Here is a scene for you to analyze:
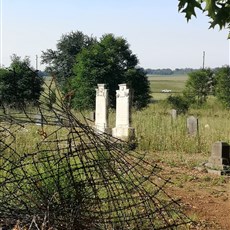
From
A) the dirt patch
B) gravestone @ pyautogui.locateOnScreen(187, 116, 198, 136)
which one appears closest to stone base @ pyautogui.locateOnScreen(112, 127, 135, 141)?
gravestone @ pyautogui.locateOnScreen(187, 116, 198, 136)

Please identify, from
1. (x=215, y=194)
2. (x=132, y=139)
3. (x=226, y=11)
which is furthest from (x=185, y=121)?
(x=226, y=11)

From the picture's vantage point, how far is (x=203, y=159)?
40.3 ft

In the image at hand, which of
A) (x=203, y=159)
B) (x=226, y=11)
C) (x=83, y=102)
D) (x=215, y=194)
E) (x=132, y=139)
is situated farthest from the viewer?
(x=83, y=102)

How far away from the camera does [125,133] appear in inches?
560

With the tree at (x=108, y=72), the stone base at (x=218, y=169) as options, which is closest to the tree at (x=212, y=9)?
the stone base at (x=218, y=169)

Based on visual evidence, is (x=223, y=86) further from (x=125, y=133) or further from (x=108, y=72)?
(x=125, y=133)

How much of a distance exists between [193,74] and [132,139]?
19946mm

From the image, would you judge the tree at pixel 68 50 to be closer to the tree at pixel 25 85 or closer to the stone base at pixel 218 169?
the stone base at pixel 218 169

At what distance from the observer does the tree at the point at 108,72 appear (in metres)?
28.4

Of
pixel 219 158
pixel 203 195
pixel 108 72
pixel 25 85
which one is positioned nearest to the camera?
pixel 25 85

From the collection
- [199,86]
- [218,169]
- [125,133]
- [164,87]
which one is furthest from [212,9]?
[164,87]

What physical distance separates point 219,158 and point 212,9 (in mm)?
7683

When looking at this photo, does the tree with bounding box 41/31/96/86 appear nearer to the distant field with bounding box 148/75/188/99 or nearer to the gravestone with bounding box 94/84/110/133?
the gravestone with bounding box 94/84/110/133

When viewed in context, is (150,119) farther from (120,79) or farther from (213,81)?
(213,81)
